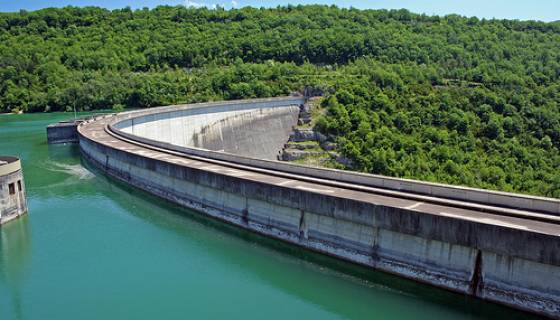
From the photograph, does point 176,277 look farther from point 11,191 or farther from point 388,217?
point 11,191

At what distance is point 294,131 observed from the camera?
54.3m

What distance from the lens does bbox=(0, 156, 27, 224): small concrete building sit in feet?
67.2

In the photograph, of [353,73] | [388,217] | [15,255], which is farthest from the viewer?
[353,73]

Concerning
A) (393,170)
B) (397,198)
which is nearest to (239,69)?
(393,170)

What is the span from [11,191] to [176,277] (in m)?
10.2

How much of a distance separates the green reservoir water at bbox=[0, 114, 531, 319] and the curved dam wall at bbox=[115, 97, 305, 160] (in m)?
21.5

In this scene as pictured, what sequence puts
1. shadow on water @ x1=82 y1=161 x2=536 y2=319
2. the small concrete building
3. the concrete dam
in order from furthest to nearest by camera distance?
the small concrete building
shadow on water @ x1=82 y1=161 x2=536 y2=319
the concrete dam

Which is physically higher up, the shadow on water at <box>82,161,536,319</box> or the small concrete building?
the small concrete building

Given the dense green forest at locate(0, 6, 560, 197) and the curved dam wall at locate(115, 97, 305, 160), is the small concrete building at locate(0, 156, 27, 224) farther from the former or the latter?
the dense green forest at locate(0, 6, 560, 197)

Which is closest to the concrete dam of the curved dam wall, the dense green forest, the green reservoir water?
the green reservoir water

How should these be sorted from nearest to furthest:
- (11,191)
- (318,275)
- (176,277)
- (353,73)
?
→ (176,277)
(318,275)
(11,191)
(353,73)

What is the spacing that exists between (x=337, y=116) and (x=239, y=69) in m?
31.3

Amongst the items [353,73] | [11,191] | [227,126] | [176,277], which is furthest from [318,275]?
[353,73]

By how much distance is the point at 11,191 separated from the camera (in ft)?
68.7
